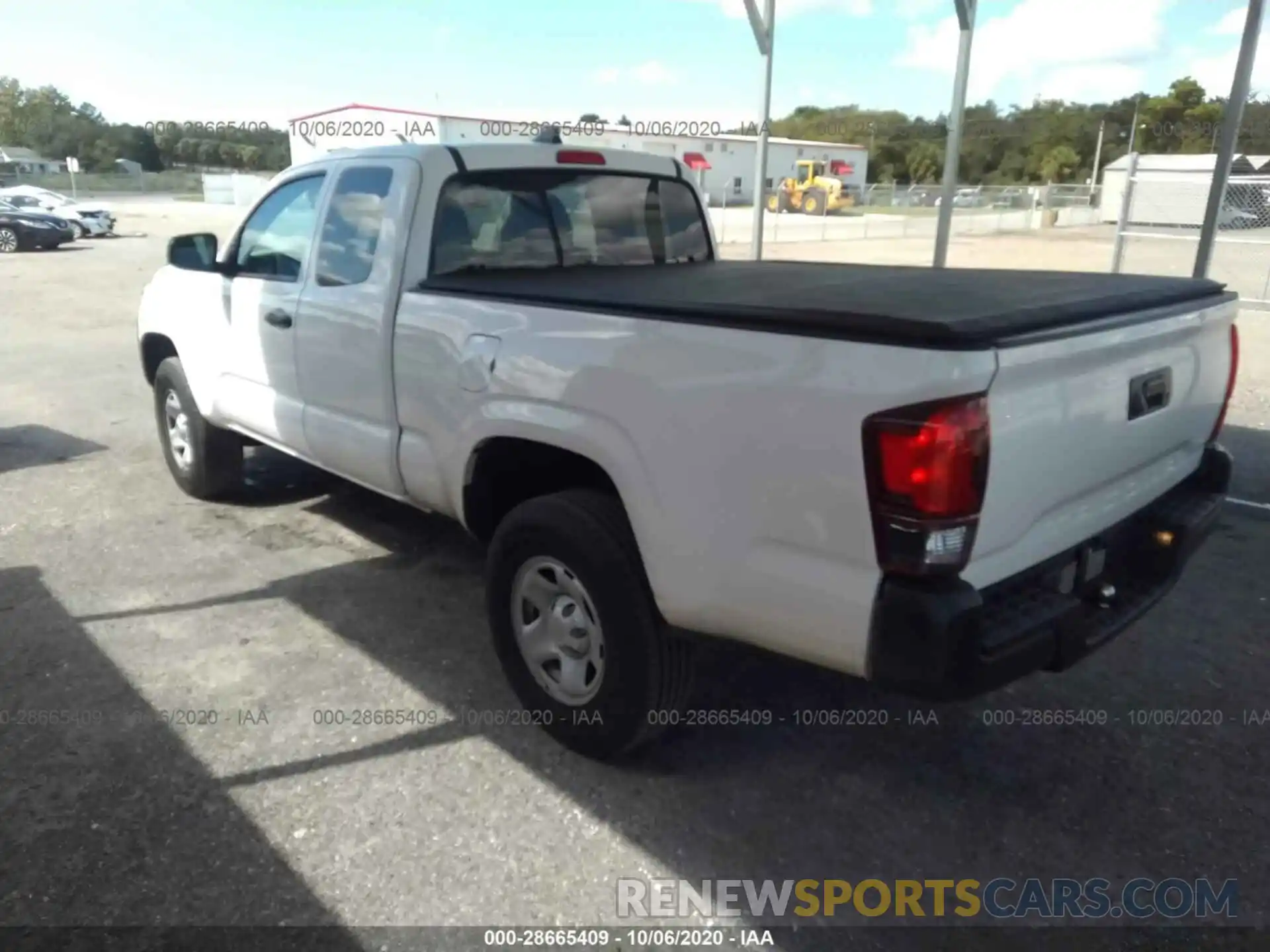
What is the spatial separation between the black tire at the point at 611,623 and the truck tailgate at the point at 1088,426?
3.14ft

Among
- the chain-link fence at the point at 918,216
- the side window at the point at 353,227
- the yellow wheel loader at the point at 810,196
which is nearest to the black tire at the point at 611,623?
the side window at the point at 353,227

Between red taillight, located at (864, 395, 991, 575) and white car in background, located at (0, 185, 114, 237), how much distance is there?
2805 centimetres

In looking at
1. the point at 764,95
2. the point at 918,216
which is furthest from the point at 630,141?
the point at 764,95

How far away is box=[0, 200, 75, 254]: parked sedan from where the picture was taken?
74.6 ft

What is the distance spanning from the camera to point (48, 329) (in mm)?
11828

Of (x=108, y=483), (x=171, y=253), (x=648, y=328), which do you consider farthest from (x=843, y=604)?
(x=108, y=483)

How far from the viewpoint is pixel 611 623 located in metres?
2.78

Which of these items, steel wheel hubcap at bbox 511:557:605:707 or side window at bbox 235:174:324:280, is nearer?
steel wheel hubcap at bbox 511:557:605:707

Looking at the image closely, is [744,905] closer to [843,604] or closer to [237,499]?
[843,604]

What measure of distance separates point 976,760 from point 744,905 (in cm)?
106

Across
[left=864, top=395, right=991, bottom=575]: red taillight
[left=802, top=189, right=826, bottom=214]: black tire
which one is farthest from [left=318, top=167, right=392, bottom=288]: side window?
[left=802, top=189, right=826, bottom=214]: black tire

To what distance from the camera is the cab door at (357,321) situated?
11.7 feet

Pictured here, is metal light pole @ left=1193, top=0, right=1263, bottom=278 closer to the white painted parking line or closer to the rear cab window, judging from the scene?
the white painted parking line

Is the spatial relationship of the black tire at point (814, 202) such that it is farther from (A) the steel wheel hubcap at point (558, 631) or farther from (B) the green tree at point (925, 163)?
(A) the steel wheel hubcap at point (558, 631)
